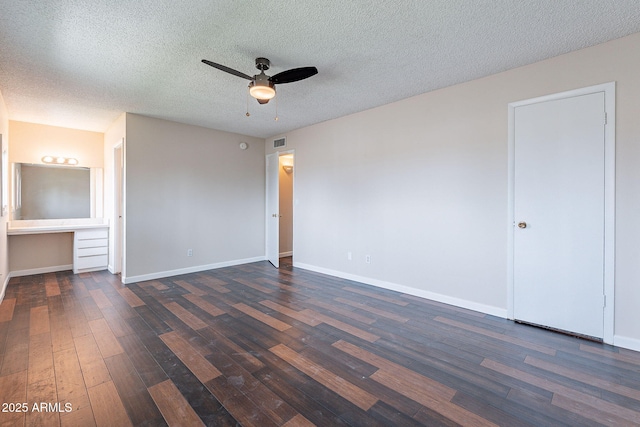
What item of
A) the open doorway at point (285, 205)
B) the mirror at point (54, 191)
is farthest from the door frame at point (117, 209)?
the open doorway at point (285, 205)

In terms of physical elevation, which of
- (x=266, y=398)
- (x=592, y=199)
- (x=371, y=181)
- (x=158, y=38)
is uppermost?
(x=158, y=38)

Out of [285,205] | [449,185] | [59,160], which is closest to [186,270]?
[285,205]

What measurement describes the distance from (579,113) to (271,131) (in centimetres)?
451

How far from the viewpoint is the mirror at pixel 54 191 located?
16.2 ft

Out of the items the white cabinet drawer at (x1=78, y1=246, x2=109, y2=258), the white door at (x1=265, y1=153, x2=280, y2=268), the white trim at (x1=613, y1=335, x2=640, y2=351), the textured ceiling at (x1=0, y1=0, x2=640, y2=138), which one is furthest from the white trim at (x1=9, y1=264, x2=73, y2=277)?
the white trim at (x1=613, y1=335, x2=640, y2=351)

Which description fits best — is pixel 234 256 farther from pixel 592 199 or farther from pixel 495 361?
pixel 592 199

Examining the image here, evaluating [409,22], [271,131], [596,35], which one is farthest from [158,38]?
[596,35]

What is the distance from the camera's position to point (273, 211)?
5.86 metres

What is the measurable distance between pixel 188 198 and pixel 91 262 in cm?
210

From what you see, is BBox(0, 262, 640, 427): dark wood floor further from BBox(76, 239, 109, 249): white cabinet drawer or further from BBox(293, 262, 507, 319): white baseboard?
Answer: BBox(76, 239, 109, 249): white cabinet drawer

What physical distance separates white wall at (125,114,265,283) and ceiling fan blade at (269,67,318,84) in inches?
117

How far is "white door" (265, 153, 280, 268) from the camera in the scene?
564 centimetres

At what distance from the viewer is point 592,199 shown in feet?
8.59

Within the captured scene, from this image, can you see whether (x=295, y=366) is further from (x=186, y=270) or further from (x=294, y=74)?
(x=186, y=270)
